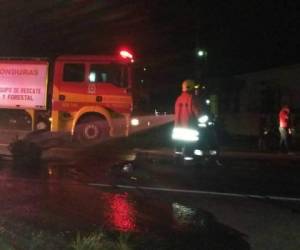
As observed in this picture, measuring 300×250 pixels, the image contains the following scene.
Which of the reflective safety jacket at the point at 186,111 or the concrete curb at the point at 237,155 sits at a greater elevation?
the reflective safety jacket at the point at 186,111

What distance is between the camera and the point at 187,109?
41.1 ft

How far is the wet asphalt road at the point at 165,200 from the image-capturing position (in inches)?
280

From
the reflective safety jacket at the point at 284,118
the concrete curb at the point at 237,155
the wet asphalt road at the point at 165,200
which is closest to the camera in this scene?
the wet asphalt road at the point at 165,200

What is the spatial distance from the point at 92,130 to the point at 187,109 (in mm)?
6245

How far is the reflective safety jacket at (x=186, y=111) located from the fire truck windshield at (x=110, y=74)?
5.52 metres

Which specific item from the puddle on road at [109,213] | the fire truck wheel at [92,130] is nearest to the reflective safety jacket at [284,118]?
the fire truck wheel at [92,130]

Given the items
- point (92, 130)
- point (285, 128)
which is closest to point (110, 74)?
point (92, 130)

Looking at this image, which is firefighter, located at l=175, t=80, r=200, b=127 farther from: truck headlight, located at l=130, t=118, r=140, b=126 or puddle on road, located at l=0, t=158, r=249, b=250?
truck headlight, located at l=130, t=118, r=140, b=126

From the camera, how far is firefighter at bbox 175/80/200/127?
1248 cm

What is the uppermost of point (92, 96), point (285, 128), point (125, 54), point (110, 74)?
point (125, 54)

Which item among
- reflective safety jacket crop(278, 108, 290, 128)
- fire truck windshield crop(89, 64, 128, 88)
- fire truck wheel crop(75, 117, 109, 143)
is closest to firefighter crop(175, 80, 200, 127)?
fire truck windshield crop(89, 64, 128, 88)

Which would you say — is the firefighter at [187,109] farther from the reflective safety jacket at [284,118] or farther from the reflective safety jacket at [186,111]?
the reflective safety jacket at [284,118]

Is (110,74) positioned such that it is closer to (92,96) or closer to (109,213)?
(92,96)

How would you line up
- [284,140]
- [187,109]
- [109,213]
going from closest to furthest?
[109,213] < [187,109] < [284,140]
